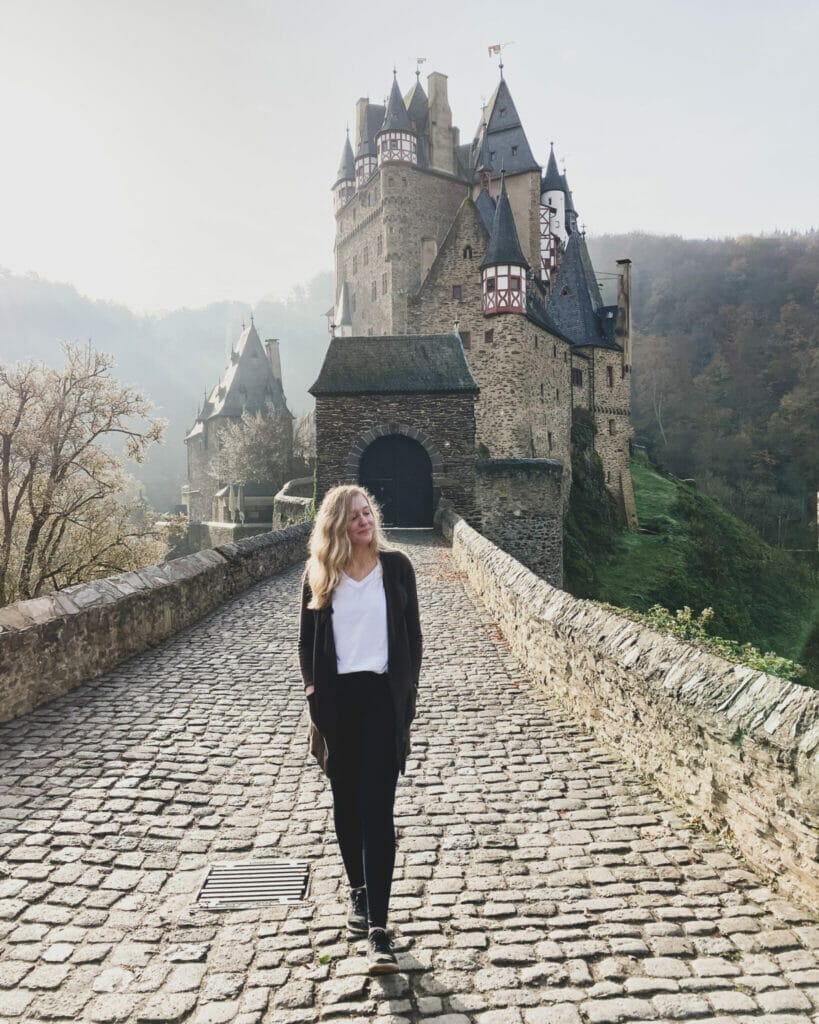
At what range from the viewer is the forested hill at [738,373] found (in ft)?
194

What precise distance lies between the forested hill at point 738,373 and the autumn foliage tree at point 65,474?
156ft

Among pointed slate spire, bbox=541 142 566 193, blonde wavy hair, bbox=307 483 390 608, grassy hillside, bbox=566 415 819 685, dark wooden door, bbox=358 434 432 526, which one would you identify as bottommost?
grassy hillside, bbox=566 415 819 685

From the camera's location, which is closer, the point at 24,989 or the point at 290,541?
the point at 24,989

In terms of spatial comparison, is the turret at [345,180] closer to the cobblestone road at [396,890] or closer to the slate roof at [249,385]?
the slate roof at [249,385]

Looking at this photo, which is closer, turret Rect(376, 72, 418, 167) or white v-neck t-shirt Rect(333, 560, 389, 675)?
white v-neck t-shirt Rect(333, 560, 389, 675)

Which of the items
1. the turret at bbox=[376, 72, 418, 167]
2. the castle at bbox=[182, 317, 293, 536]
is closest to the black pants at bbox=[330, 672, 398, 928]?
the castle at bbox=[182, 317, 293, 536]

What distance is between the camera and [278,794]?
14.9ft

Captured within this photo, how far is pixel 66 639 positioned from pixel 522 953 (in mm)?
4880

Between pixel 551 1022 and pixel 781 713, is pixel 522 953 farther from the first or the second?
pixel 781 713

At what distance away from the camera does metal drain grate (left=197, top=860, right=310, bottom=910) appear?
337 centimetres

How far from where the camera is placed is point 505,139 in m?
46.7

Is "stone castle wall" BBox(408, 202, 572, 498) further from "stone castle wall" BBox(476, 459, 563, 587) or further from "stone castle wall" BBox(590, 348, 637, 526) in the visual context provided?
"stone castle wall" BBox(476, 459, 563, 587)

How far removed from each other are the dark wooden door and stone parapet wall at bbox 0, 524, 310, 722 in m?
10.8

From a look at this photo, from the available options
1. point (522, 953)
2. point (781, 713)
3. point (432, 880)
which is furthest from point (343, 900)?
point (781, 713)
